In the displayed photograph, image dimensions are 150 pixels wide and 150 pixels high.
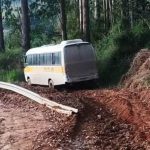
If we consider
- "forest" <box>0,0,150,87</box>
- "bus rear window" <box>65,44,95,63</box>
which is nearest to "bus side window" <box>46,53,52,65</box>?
"bus rear window" <box>65,44,95,63</box>

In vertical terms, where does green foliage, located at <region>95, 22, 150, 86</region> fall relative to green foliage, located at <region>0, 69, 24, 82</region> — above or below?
above

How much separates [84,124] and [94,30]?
27.3m

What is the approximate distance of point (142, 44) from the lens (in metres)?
32.8

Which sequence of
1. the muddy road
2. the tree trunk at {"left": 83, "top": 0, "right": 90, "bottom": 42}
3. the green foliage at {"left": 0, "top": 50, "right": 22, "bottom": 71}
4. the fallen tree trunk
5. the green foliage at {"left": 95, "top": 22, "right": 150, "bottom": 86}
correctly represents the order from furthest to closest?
1. the green foliage at {"left": 0, "top": 50, "right": 22, "bottom": 71}
2. the tree trunk at {"left": 83, "top": 0, "right": 90, "bottom": 42}
3. the green foliage at {"left": 95, "top": 22, "right": 150, "bottom": 86}
4. the fallen tree trunk
5. the muddy road

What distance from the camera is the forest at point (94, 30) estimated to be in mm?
32656

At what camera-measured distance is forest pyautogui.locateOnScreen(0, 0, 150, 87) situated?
1286 inches

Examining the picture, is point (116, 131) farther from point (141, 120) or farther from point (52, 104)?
point (52, 104)

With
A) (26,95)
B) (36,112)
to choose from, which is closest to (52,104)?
(36,112)

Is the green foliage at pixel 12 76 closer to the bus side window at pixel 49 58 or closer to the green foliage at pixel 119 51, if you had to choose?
the green foliage at pixel 119 51

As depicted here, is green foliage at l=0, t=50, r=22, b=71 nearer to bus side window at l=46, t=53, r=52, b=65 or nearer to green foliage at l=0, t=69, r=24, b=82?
green foliage at l=0, t=69, r=24, b=82

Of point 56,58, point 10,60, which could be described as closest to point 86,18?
point 56,58

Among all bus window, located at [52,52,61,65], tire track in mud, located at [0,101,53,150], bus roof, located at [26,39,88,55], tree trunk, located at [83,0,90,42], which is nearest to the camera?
tire track in mud, located at [0,101,53,150]

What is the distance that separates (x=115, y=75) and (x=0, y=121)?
39.9ft

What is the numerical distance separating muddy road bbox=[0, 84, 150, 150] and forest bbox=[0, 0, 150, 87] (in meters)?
7.86
